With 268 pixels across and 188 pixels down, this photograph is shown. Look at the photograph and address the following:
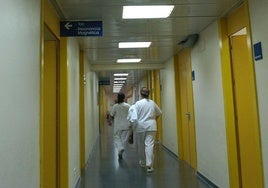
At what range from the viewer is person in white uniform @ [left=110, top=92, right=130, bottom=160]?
6.77 meters

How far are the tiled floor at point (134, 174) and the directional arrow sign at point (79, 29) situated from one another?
2.39 meters

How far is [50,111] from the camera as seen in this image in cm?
365

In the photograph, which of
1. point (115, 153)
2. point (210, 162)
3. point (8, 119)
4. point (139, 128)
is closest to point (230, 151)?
point (210, 162)

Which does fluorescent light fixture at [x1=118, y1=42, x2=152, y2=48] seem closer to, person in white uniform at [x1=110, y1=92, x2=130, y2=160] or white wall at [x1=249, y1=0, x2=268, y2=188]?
person in white uniform at [x1=110, y1=92, x2=130, y2=160]

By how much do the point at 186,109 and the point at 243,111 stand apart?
7.62ft

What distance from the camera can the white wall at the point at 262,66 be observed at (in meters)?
2.71

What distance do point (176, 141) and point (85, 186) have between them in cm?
295

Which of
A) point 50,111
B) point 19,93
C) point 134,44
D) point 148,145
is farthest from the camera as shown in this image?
point 134,44

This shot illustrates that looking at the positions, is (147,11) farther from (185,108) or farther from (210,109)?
(185,108)


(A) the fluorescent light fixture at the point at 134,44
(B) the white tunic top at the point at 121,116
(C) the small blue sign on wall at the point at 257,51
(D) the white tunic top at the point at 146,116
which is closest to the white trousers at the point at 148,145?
(D) the white tunic top at the point at 146,116

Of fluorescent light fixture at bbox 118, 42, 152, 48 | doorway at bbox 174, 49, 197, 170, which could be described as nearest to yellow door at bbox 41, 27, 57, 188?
fluorescent light fixture at bbox 118, 42, 152, 48

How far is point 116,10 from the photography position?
3574 millimetres

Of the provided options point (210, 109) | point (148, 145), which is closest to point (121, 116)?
point (148, 145)

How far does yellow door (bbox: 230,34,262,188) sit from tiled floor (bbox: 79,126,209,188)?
907 mm
